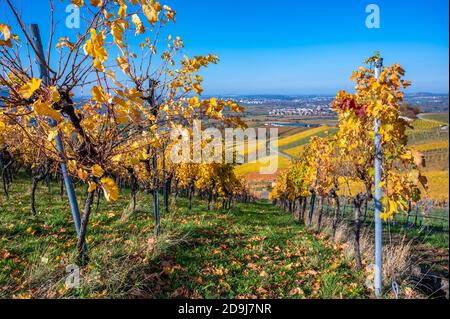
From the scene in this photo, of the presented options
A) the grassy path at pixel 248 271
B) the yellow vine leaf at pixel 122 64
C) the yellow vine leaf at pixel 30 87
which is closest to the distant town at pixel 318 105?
the yellow vine leaf at pixel 122 64

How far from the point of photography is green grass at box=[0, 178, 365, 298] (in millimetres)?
3979

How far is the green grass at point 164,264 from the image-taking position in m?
3.98

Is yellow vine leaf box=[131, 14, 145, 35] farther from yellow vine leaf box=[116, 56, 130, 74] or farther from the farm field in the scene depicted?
the farm field

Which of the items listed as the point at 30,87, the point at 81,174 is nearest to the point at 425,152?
the point at 81,174

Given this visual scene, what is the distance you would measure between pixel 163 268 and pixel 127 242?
4.02 feet

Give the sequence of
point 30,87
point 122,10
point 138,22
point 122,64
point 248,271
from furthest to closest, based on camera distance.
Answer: point 248,271, point 122,64, point 138,22, point 122,10, point 30,87

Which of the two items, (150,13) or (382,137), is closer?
(150,13)

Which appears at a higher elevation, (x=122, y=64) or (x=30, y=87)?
(x=122, y=64)

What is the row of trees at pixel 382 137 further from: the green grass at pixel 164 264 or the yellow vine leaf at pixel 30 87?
the yellow vine leaf at pixel 30 87

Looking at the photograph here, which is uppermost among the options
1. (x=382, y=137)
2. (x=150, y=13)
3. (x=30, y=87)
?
(x=150, y=13)

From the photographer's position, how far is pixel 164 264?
5.01 metres

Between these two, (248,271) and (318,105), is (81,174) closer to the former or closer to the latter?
(248,271)

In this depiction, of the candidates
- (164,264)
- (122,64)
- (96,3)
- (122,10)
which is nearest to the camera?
(122,10)
